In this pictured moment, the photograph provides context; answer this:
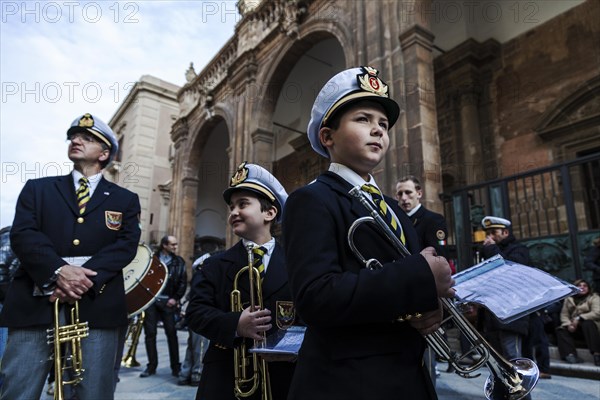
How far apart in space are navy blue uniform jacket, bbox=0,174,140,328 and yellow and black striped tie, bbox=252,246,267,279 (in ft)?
2.96

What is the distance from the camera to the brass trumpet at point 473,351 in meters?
1.23

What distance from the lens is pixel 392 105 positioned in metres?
1.48

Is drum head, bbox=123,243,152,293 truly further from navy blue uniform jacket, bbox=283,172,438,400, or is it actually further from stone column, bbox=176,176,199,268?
stone column, bbox=176,176,199,268

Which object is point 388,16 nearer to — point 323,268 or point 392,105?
point 392,105

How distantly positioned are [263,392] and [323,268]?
1028mm

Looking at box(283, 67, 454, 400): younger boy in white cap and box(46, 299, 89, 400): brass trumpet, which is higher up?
box(283, 67, 454, 400): younger boy in white cap

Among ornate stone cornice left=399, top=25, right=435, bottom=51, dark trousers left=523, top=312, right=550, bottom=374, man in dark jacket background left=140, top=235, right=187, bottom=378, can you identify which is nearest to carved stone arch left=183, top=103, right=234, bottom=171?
ornate stone cornice left=399, top=25, right=435, bottom=51

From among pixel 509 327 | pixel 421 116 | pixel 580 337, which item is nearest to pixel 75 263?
pixel 509 327

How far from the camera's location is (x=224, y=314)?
75.3 inches

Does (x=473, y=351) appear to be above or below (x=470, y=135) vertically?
below

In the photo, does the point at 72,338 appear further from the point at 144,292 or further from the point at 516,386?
the point at 516,386

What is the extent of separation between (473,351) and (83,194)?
7.78ft

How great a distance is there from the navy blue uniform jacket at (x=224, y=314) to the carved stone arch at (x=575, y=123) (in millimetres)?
9036

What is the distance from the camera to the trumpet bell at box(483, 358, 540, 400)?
123 cm
